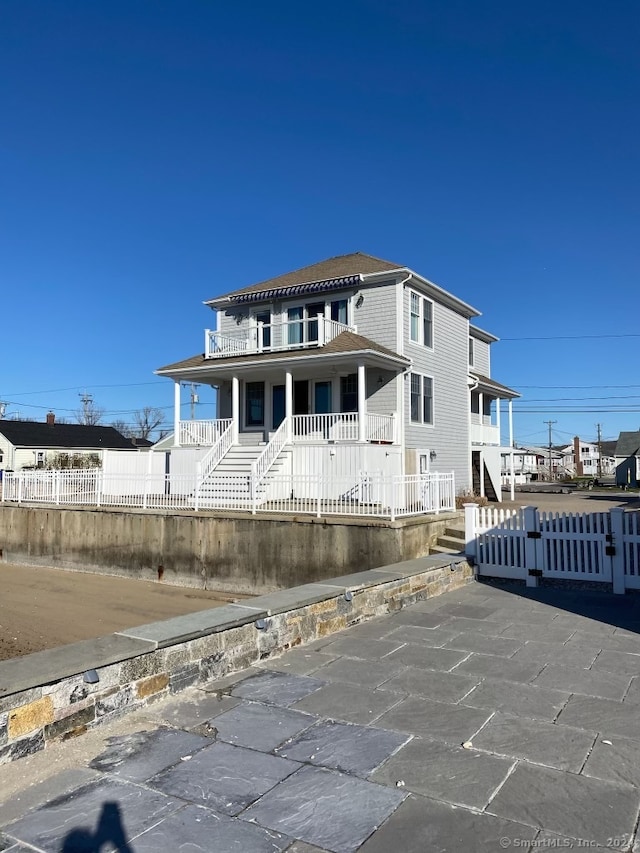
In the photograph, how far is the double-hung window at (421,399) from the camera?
19.2 meters

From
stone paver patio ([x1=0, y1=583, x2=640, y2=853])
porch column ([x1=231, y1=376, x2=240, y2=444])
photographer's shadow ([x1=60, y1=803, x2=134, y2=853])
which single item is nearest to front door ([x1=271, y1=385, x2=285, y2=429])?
porch column ([x1=231, y1=376, x2=240, y2=444])

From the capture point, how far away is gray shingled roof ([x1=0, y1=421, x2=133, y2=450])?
4481cm

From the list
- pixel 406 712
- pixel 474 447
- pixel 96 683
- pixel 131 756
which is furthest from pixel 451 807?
pixel 474 447

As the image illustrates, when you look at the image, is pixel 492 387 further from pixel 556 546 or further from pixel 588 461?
pixel 588 461

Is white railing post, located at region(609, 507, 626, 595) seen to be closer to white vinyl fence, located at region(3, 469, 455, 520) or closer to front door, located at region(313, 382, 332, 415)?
white vinyl fence, located at region(3, 469, 455, 520)

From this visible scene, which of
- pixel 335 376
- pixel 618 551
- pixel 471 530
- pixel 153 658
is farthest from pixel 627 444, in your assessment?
pixel 153 658

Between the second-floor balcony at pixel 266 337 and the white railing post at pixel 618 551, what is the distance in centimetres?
1139

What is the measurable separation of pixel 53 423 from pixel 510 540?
47456mm

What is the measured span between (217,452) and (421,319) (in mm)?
7825

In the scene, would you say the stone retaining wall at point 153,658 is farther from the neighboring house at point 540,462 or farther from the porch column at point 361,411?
the neighboring house at point 540,462

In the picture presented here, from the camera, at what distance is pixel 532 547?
30.0 ft

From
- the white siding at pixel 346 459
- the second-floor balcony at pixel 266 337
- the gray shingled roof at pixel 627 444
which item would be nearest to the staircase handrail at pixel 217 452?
the white siding at pixel 346 459

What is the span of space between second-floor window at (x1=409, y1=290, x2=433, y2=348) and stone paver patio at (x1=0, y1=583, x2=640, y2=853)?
48.7 ft

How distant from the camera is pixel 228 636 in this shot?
4.85 meters
